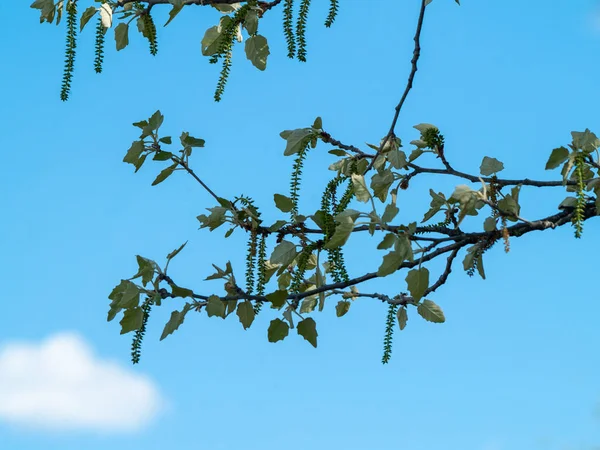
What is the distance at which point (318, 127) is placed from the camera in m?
5.29

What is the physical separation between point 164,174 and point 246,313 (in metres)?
1.14

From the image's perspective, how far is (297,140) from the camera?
5145 mm

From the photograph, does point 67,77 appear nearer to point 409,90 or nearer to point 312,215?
point 312,215

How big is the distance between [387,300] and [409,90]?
A: 4.82 feet

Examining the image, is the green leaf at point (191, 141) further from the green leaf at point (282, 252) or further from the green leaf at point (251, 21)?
the green leaf at point (282, 252)

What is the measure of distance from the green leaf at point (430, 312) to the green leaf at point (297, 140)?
1.29 meters

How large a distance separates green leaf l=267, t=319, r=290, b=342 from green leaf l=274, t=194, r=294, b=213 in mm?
685

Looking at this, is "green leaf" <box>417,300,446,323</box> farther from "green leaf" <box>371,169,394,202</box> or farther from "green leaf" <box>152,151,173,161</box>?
"green leaf" <box>152,151,173,161</box>

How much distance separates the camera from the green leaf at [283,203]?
15.8 ft

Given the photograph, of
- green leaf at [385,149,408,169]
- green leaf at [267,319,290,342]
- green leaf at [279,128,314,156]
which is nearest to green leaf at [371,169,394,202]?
green leaf at [385,149,408,169]

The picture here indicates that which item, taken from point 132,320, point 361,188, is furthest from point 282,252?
point 132,320

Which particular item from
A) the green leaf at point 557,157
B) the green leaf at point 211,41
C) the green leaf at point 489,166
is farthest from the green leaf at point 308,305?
the green leaf at point 557,157

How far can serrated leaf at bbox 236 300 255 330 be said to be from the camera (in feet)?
16.1

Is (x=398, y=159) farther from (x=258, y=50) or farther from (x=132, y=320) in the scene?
(x=132, y=320)
